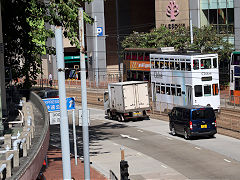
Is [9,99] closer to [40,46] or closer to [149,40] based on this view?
[40,46]

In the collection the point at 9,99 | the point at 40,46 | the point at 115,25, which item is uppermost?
the point at 115,25

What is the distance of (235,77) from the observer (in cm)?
4484

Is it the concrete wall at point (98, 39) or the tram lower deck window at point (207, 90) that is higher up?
the concrete wall at point (98, 39)

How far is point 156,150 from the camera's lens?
102 feet

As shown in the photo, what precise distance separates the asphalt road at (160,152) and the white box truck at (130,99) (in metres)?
1.49

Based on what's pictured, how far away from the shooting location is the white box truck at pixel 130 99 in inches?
1681

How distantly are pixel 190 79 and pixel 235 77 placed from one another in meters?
5.52

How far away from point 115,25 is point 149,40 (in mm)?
18977

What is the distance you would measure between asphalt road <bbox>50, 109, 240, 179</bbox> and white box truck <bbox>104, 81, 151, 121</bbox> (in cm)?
149

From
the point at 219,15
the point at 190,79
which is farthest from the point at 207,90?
the point at 219,15

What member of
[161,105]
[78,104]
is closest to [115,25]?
[78,104]

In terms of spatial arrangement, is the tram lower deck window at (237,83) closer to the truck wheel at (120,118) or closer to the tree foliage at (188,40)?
the truck wheel at (120,118)

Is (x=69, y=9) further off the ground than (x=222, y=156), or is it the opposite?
(x=69, y=9)

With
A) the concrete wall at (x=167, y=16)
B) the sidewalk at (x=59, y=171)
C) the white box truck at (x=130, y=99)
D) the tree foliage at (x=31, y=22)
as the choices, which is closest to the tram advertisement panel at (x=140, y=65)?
the white box truck at (x=130, y=99)
